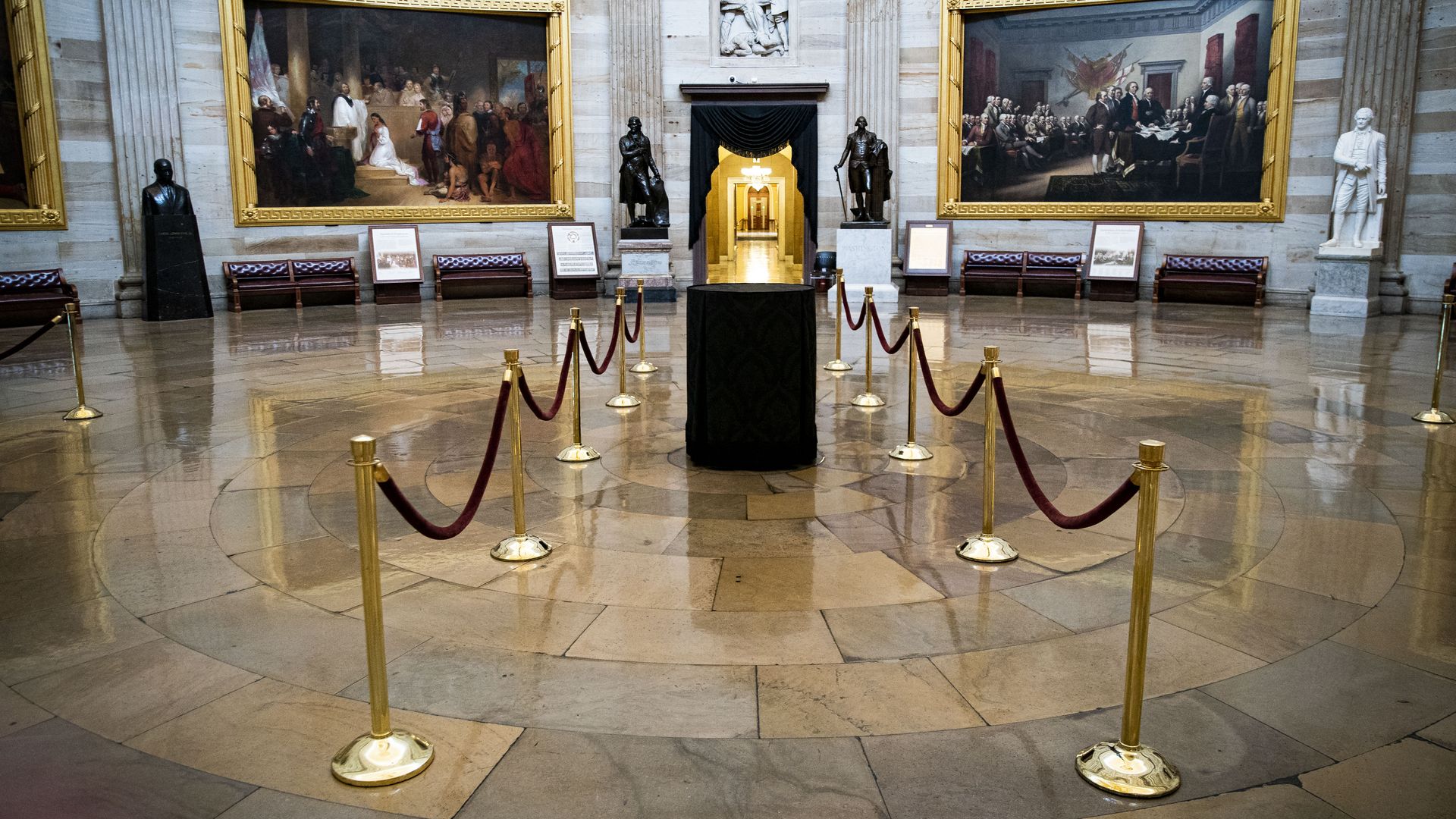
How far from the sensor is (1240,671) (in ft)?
14.9

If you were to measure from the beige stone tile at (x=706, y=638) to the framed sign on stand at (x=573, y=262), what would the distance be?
56.4 feet

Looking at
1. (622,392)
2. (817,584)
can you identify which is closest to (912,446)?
(817,584)

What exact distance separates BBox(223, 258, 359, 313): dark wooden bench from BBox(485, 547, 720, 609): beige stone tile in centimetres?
1628

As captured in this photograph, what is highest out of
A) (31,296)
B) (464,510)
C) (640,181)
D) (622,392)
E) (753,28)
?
(753,28)

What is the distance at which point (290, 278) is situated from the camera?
2056 cm

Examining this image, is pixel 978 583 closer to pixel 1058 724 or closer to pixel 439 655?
pixel 1058 724

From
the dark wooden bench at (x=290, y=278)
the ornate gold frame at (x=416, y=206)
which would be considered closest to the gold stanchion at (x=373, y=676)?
the dark wooden bench at (x=290, y=278)

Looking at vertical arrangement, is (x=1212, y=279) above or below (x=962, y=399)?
above

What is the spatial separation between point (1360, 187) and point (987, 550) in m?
15.6

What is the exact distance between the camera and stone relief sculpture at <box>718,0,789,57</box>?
22.7 m

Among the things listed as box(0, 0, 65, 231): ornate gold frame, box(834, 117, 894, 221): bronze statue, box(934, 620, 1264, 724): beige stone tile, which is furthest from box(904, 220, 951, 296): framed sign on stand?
box(934, 620, 1264, 724): beige stone tile

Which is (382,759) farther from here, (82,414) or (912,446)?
(82,414)

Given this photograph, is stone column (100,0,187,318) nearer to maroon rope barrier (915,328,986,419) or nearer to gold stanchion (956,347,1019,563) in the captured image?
maroon rope barrier (915,328,986,419)

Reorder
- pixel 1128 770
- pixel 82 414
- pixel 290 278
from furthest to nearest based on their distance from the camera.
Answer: pixel 290 278 → pixel 82 414 → pixel 1128 770
